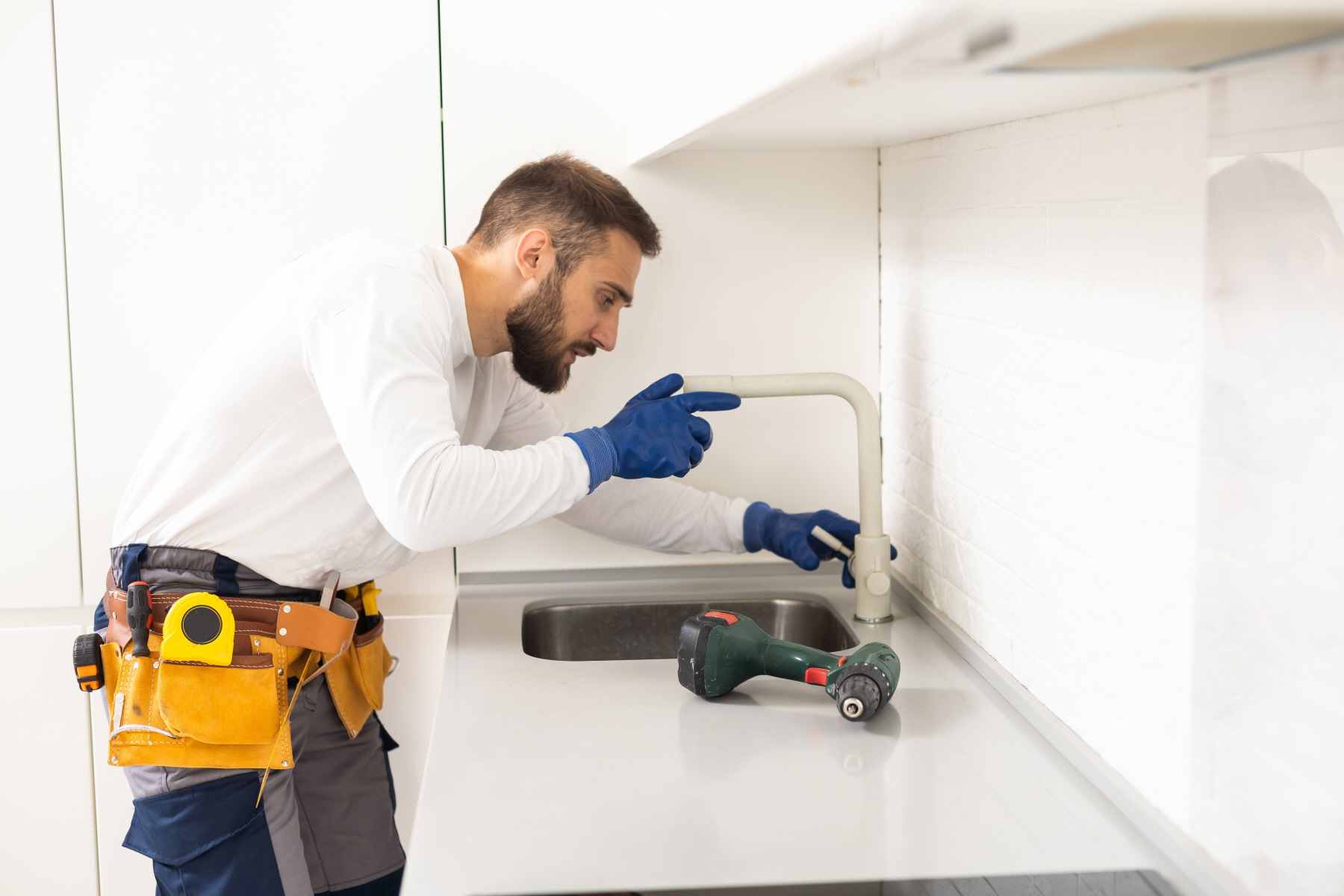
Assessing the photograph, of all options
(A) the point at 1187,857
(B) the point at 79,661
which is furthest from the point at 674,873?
(B) the point at 79,661

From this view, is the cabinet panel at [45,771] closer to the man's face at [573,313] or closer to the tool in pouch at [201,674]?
the tool in pouch at [201,674]

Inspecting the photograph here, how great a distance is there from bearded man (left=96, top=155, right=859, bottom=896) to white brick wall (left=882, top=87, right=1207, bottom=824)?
0.39 metres

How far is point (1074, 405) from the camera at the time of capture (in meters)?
1.17

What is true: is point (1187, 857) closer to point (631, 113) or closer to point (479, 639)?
point (479, 639)

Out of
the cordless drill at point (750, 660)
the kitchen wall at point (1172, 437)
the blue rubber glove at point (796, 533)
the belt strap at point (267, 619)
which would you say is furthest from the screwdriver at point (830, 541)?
the belt strap at point (267, 619)

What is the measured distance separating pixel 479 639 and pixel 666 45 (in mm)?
885

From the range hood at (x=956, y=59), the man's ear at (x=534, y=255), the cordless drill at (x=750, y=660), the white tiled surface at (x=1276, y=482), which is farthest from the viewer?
the man's ear at (x=534, y=255)

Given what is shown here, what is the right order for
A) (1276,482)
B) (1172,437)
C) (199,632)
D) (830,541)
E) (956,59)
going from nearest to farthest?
1. (956,59)
2. (1276,482)
3. (1172,437)
4. (199,632)
5. (830,541)

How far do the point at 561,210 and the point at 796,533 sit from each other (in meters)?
0.65

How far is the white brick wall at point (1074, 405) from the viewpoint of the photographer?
97cm

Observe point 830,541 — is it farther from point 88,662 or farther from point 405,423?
point 88,662

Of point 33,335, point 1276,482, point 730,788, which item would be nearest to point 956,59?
point 1276,482

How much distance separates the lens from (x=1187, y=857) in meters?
0.96

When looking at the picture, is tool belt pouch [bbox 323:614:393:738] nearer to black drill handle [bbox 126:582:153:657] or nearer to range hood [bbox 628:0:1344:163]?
black drill handle [bbox 126:582:153:657]
